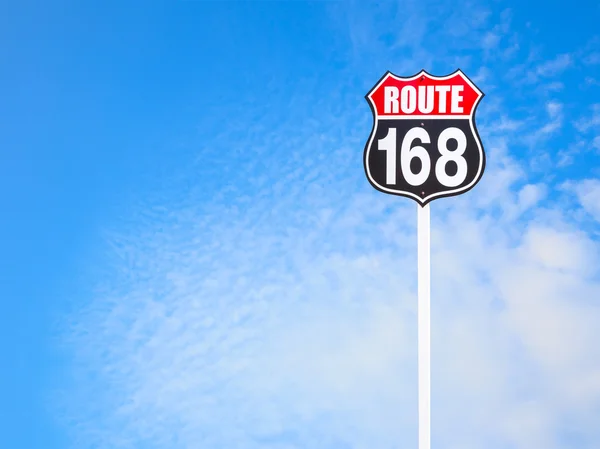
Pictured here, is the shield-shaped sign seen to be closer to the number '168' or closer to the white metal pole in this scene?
the number '168'

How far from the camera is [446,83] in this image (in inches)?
133

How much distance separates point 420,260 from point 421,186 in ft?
1.18

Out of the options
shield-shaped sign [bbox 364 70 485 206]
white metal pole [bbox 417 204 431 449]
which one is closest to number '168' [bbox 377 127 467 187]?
shield-shaped sign [bbox 364 70 485 206]

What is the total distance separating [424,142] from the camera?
10.8 ft

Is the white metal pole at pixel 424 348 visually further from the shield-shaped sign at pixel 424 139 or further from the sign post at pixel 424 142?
the shield-shaped sign at pixel 424 139

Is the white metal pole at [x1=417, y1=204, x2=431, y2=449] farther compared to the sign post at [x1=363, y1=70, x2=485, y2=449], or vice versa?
the sign post at [x1=363, y1=70, x2=485, y2=449]

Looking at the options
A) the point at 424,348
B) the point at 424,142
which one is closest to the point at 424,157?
the point at 424,142

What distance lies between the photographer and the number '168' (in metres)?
3.31

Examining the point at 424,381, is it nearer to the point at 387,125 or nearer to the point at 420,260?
the point at 420,260

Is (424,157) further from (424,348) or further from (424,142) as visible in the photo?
(424,348)

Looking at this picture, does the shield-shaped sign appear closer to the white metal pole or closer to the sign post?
the sign post

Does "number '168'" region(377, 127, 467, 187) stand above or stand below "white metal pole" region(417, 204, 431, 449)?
above

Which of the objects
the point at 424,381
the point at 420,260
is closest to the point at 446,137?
the point at 420,260

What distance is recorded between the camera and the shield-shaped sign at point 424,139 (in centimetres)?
331
